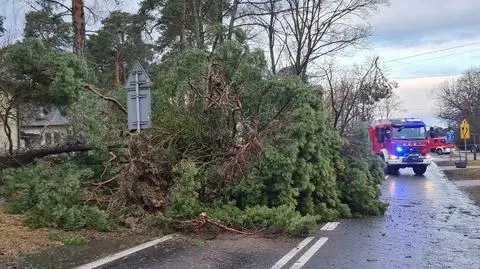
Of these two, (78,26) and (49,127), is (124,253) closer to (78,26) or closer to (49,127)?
(49,127)

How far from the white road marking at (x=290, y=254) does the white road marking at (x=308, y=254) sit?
15cm

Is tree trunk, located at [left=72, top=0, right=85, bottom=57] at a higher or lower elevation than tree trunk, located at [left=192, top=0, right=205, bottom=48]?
lower

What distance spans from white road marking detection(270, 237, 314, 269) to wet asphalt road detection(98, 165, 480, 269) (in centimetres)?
Result: 8

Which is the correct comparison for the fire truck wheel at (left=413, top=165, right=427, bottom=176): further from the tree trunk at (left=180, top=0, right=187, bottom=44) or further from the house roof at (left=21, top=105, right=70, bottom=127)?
the house roof at (left=21, top=105, right=70, bottom=127)

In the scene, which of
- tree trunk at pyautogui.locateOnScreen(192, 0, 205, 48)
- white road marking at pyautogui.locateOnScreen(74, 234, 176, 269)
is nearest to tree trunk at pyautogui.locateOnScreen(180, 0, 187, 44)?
tree trunk at pyautogui.locateOnScreen(192, 0, 205, 48)

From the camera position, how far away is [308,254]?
8.46 meters

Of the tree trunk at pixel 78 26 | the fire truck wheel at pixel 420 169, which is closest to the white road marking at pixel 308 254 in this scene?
the tree trunk at pixel 78 26

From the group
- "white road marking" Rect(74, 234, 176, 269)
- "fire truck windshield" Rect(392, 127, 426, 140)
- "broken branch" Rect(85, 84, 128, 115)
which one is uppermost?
"broken branch" Rect(85, 84, 128, 115)

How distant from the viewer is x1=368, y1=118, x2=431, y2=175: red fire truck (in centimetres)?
3030

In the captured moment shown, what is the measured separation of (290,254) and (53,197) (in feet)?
15.8

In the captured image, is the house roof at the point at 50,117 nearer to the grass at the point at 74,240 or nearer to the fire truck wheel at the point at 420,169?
the grass at the point at 74,240

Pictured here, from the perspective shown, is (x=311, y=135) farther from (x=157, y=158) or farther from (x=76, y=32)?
(x=76, y=32)

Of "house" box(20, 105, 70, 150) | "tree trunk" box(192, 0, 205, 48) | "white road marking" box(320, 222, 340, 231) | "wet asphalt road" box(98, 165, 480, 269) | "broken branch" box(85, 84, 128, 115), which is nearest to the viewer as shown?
"wet asphalt road" box(98, 165, 480, 269)

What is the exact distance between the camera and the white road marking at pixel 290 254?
7.64m
